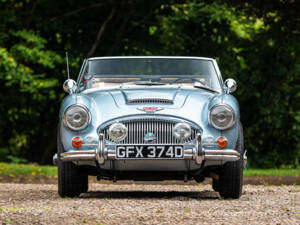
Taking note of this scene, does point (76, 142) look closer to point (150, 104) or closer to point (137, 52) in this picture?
point (150, 104)

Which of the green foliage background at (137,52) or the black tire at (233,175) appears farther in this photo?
the green foliage background at (137,52)

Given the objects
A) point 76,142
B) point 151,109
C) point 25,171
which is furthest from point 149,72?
point 25,171

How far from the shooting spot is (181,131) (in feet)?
21.2

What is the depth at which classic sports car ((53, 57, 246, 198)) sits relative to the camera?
6.44 meters

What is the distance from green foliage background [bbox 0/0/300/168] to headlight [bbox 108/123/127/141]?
34.3 feet

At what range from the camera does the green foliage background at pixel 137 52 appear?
17.3 meters

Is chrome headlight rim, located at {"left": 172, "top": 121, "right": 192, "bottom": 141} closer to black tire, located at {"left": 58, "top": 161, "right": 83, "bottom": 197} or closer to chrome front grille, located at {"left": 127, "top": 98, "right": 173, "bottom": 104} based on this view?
chrome front grille, located at {"left": 127, "top": 98, "right": 173, "bottom": 104}

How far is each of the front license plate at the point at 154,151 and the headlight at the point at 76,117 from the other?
0.53 metres

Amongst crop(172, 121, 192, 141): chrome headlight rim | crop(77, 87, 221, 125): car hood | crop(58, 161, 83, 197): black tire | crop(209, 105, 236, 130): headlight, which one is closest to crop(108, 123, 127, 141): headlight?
crop(77, 87, 221, 125): car hood

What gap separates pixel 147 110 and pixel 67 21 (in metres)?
13.5

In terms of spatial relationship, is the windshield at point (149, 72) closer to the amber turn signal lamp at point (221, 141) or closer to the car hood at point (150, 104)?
the car hood at point (150, 104)

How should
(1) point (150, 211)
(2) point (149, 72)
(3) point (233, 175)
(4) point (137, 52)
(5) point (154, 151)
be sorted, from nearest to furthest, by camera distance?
(1) point (150, 211), (5) point (154, 151), (3) point (233, 175), (2) point (149, 72), (4) point (137, 52)

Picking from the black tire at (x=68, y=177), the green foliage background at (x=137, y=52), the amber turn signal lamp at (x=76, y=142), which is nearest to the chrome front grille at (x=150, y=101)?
the amber turn signal lamp at (x=76, y=142)

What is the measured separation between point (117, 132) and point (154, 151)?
42 centimetres
